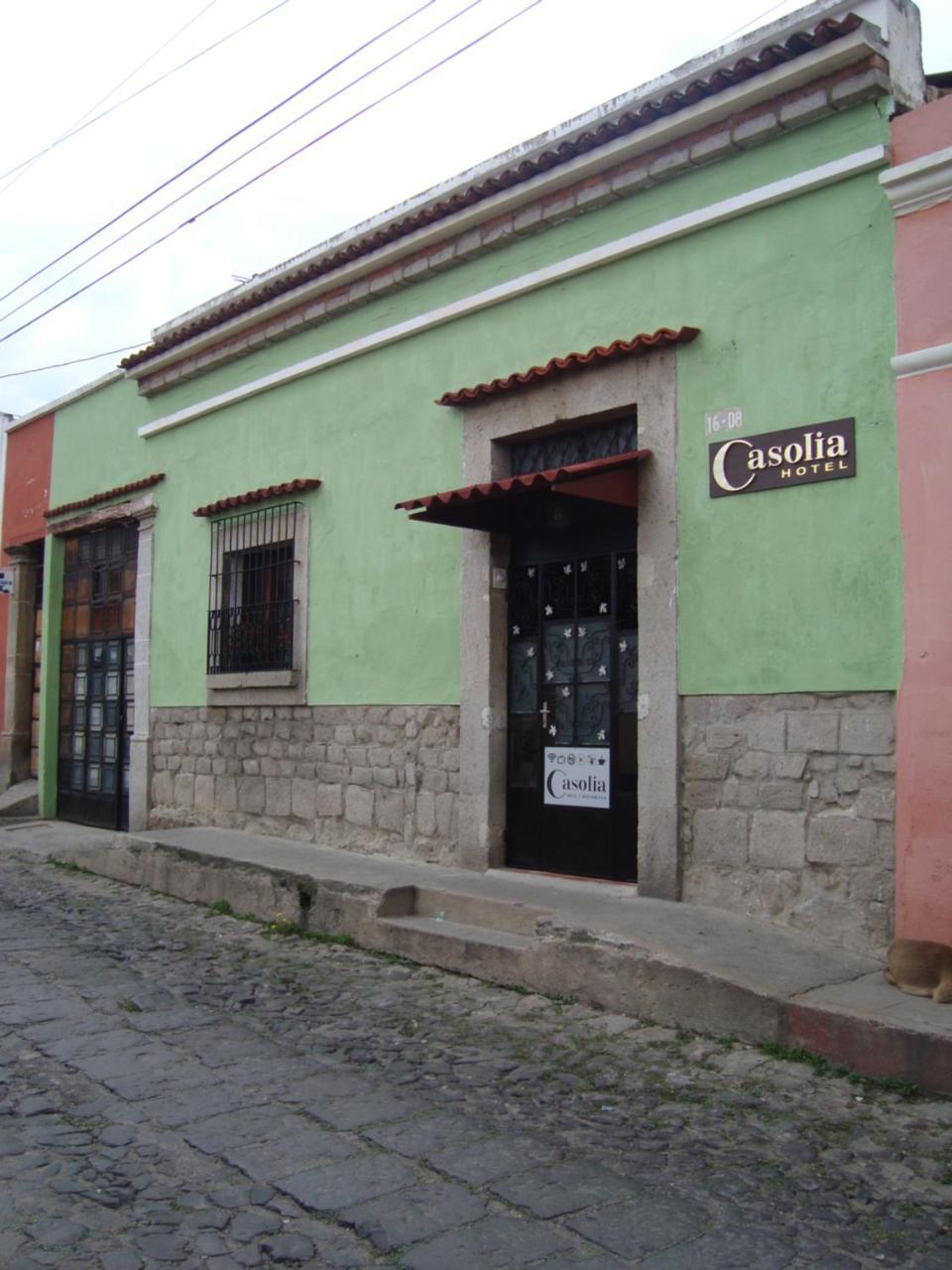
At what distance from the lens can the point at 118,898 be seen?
8961 millimetres

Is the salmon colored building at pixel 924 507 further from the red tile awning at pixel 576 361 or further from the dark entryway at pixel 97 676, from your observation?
the dark entryway at pixel 97 676

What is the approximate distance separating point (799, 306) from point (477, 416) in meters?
2.51

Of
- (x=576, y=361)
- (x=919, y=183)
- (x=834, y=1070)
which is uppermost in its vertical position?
(x=919, y=183)

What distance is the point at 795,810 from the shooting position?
19.7ft

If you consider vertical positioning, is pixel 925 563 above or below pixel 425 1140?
above

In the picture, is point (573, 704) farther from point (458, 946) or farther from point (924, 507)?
point (924, 507)

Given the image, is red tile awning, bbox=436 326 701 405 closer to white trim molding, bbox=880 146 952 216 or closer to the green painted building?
the green painted building

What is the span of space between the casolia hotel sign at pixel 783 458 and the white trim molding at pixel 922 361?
35cm

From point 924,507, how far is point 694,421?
1550 millimetres

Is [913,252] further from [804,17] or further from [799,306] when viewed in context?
[804,17]

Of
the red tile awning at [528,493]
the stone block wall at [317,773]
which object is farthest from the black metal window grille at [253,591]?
the red tile awning at [528,493]

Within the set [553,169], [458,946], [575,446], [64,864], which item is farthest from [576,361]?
[64,864]

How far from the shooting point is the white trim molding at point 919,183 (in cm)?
559

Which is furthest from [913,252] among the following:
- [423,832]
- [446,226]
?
[423,832]
